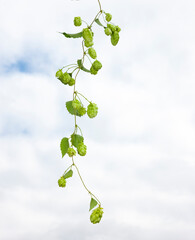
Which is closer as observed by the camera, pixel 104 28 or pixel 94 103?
pixel 94 103

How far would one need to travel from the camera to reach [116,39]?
1.88m

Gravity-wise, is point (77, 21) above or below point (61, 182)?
above

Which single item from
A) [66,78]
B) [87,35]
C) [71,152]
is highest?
[87,35]

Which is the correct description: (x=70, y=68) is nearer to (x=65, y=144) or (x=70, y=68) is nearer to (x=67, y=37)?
(x=67, y=37)

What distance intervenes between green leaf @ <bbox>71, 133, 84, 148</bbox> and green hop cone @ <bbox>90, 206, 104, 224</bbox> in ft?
1.00

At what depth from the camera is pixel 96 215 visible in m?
1.68

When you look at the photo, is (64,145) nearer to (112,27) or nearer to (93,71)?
(93,71)

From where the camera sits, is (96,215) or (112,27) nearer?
(96,215)

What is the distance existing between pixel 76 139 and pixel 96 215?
1.14ft

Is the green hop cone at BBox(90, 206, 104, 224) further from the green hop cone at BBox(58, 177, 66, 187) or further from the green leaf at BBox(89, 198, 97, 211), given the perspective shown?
the green hop cone at BBox(58, 177, 66, 187)

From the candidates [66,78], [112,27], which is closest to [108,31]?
[112,27]

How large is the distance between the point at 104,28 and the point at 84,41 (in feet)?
0.49

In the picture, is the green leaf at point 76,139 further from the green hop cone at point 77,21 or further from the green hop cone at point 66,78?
the green hop cone at point 77,21

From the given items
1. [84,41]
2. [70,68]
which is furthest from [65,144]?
[84,41]
